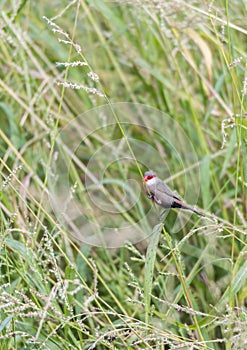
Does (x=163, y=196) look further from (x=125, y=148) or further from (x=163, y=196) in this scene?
(x=125, y=148)

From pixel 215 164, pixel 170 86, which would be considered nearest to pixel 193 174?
pixel 215 164

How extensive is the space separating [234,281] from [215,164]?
0.93 meters

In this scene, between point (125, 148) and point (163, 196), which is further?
point (125, 148)

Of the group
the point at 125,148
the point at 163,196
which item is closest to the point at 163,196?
the point at 163,196

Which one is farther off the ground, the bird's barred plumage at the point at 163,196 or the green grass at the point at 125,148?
the bird's barred plumage at the point at 163,196

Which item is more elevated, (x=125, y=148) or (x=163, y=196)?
(x=163, y=196)

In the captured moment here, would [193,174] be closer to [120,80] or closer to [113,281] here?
[113,281]

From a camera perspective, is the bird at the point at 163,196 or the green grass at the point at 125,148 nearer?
the bird at the point at 163,196

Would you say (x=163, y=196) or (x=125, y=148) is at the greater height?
(x=163, y=196)

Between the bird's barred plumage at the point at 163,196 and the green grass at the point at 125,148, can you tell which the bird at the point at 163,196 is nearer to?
the bird's barred plumage at the point at 163,196

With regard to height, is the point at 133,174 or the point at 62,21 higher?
the point at 62,21

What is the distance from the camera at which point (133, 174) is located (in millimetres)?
2523

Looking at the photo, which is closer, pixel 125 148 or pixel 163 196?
pixel 163 196

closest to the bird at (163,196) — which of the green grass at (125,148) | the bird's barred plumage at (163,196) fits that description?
the bird's barred plumage at (163,196)
